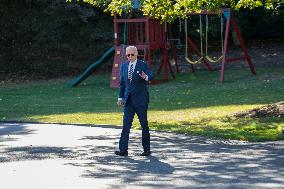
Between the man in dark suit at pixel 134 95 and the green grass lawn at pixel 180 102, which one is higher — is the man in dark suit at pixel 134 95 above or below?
above

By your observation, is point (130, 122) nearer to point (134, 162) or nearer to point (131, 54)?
point (134, 162)

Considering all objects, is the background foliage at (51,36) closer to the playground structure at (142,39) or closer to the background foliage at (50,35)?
the background foliage at (50,35)

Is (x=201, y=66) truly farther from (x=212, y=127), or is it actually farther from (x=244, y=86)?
(x=212, y=127)

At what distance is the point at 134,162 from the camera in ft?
35.0

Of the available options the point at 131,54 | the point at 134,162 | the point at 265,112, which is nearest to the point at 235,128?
the point at 265,112

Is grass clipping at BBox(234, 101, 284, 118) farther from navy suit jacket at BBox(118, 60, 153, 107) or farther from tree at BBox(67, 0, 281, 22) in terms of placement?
navy suit jacket at BBox(118, 60, 153, 107)

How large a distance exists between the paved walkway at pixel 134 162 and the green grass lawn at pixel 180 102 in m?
1.12

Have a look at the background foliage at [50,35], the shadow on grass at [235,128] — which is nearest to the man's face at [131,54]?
A: the shadow on grass at [235,128]

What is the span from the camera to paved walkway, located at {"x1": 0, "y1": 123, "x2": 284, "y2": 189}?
9.09 meters

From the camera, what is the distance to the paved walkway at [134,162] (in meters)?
9.09

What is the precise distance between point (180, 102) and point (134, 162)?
29.0 feet

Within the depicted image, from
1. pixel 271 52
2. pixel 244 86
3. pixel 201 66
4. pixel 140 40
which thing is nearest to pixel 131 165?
pixel 244 86

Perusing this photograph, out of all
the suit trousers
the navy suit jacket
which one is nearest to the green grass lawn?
the suit trousers

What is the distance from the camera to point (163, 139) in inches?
512
